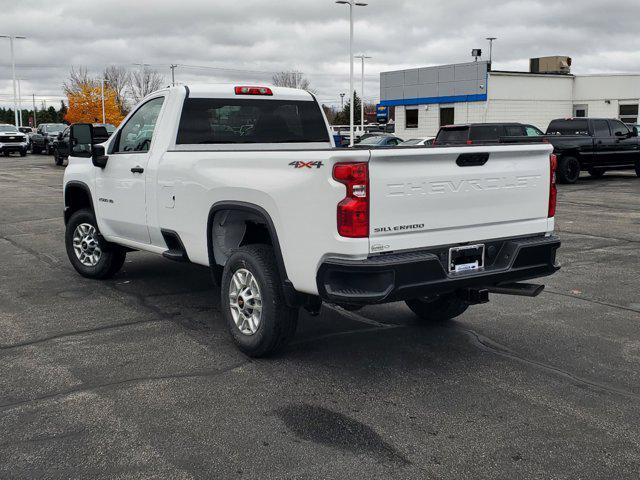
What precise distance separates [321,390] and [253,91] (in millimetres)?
3312

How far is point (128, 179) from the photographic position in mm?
6801

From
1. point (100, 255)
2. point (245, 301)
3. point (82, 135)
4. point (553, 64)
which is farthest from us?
point (553, 64)

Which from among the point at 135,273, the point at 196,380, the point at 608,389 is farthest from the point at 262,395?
the point at 135,273

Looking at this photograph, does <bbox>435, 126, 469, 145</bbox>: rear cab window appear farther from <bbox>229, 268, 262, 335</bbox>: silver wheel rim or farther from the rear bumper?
the rear bumper

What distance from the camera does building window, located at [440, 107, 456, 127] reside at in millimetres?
44175

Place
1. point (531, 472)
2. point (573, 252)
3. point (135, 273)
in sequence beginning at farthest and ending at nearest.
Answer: point (573, 252), point (135, 273), point (531, 472)

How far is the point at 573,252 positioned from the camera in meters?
9.77

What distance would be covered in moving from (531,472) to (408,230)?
5.42 feet

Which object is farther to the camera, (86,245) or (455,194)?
(86,245)

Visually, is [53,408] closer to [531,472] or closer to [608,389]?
[531,472]

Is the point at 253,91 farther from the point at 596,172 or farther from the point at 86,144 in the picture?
the point at 596,172

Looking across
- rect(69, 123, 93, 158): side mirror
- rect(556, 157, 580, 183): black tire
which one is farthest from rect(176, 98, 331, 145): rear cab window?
rect(556, 157, 580, 183): black tire

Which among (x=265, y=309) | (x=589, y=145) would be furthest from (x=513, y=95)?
(x=265, y=309)

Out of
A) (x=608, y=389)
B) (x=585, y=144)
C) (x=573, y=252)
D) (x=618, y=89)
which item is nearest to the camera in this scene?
(x=608, y=389)
